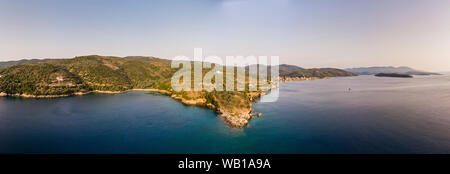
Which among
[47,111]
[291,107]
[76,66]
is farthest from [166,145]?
[76,66]

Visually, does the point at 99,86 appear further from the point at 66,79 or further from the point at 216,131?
the point at 216,131

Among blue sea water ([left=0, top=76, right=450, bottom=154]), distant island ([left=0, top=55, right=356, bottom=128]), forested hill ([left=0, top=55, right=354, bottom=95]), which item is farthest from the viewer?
forested hill ([left=0, top=55, right=354, bottom=95])

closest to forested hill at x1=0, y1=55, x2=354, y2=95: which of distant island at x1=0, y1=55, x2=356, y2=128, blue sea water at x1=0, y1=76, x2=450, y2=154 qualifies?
distant island at x1=0, y1=55, x2=356, y2=128

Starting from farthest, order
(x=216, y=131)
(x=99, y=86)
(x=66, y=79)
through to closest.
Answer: (x=99, y=86) → (x=66, y=79) → (x=216, y=131)

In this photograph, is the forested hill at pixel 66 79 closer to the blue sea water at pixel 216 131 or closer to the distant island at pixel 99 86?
the distant island at pixel 99 86

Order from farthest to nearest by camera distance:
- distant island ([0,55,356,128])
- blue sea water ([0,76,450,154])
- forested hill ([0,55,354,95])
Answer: forested hill ([0,55,354,95]) → distant island ([0,55,356,128]) → blue sea water ([0,76,450,154])

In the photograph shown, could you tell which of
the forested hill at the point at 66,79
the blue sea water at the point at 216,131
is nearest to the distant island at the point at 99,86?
the forested hill at the point at 66,79

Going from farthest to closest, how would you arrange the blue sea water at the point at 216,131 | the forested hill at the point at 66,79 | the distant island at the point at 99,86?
the forested hill at the point at 66,79, the distant island at the point at 99,86, the blue sea water at the point at 216,131

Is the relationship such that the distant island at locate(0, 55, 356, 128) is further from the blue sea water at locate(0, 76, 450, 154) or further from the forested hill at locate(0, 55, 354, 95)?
the blue sea water at locate(0, 76, 450, 154)

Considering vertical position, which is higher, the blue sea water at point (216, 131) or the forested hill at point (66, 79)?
the forested hill at point (66, 79)

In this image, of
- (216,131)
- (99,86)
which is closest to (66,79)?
(99,86)

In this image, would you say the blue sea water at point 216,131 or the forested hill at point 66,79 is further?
the forested hill at point 66,79

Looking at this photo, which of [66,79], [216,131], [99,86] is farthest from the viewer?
[99,86]
